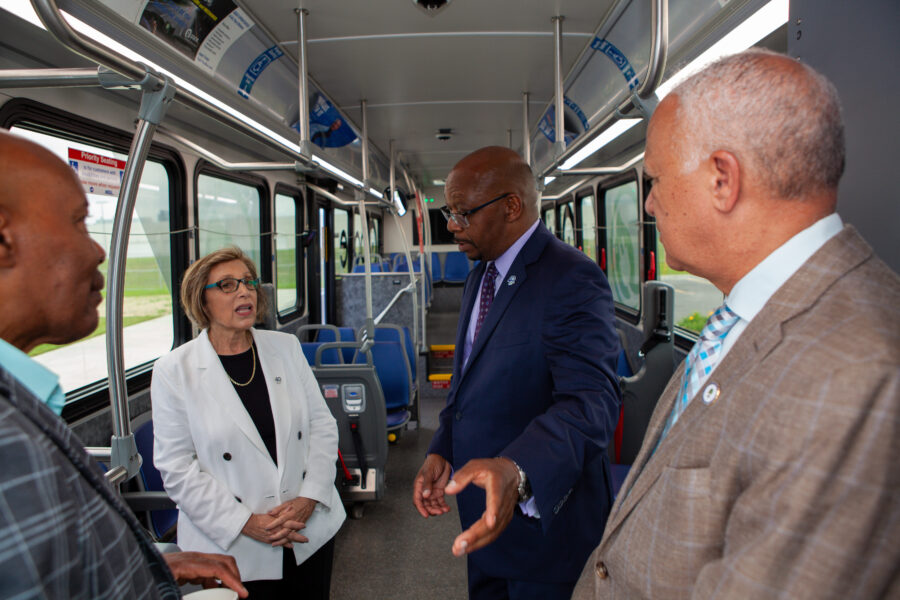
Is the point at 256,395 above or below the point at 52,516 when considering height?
below

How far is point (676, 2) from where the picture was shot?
88.5 inches

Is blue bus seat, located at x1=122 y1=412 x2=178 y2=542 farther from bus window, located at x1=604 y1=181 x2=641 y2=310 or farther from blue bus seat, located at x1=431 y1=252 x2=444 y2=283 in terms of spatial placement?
blue bus seat, located at x1=431 y1=252 x2=444 y2=283

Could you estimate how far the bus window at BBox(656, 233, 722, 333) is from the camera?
4500mm

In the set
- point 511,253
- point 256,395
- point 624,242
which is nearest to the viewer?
point 511,253

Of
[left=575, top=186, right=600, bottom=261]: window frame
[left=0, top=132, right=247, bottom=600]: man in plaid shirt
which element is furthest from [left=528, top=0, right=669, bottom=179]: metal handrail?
[left=575, top=186, right=600, bottom=261]: window frame

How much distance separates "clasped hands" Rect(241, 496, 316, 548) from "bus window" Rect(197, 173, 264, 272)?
2450 millimetres

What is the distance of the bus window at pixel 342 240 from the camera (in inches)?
350

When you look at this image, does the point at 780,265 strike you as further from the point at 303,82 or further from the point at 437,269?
the point at 437,269

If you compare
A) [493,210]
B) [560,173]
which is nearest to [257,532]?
[493,210]

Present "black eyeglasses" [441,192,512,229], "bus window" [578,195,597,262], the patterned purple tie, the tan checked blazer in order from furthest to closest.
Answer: "bus window" [578,195,597,262] < the patterned purple tie < "black eyeglasses" [441,192,512,229] < the tan checked blazer

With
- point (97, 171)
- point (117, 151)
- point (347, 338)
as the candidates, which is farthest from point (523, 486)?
point (347, 338)

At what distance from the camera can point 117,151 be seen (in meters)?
3.13

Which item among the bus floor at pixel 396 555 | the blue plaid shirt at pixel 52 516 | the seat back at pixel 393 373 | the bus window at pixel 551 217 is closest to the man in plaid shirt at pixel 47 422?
the blue plaid shirt at pixel 52 516

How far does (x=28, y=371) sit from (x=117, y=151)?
9.49ft
